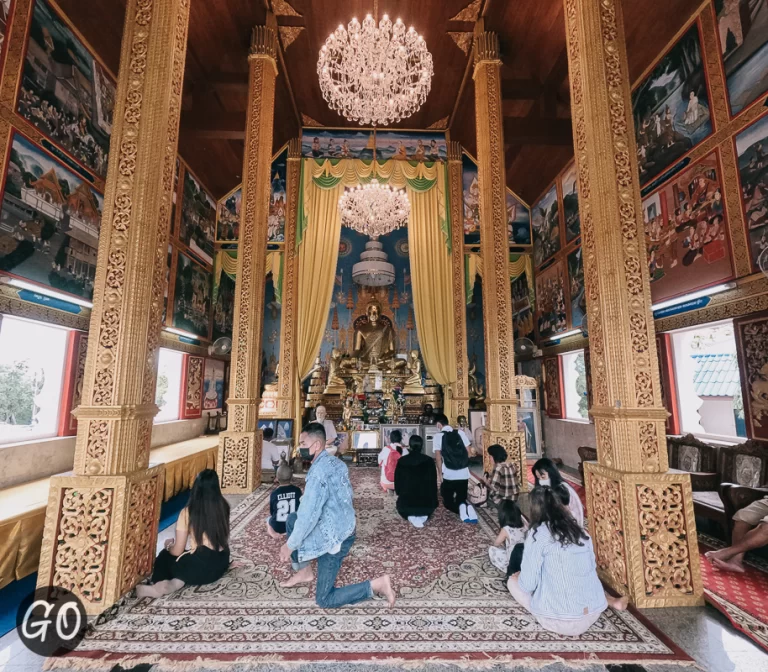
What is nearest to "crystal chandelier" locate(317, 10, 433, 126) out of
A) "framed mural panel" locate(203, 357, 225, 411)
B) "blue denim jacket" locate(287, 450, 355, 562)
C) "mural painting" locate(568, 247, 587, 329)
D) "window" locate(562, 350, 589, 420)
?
"blue denim jacket" locate(287, 450, 355, 562)

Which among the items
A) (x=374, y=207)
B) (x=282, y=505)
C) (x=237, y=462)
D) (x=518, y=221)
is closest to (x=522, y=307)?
(x=518, y=221)

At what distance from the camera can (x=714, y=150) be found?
15.0 ft

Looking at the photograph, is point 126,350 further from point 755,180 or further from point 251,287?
point 755,180

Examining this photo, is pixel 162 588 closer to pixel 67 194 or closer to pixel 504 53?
pixel 67 194

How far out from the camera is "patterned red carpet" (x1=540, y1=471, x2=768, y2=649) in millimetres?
2201

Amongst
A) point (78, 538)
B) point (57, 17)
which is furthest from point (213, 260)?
point (78, 538)

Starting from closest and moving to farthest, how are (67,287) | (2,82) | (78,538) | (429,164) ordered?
(78,538) → (2,82) → (67,287) → (429,164)

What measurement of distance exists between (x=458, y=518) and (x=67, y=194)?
6.08 meters

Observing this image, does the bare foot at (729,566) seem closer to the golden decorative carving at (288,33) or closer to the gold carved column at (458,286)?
the gold carved column at (458,286)

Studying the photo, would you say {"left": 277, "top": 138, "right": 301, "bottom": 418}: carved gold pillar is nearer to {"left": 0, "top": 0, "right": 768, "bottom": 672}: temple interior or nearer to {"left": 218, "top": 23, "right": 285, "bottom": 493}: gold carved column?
{"left": 0, "top": 0, "right": 768, "bottom": 672}: temple interior

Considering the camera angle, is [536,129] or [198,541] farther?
[536,129]

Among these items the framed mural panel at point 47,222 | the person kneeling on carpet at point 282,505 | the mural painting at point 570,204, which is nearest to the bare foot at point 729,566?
the person kneeling on carpet at point 282,505

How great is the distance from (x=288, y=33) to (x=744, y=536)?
9.05 meters

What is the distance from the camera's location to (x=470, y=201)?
31.5 feet
